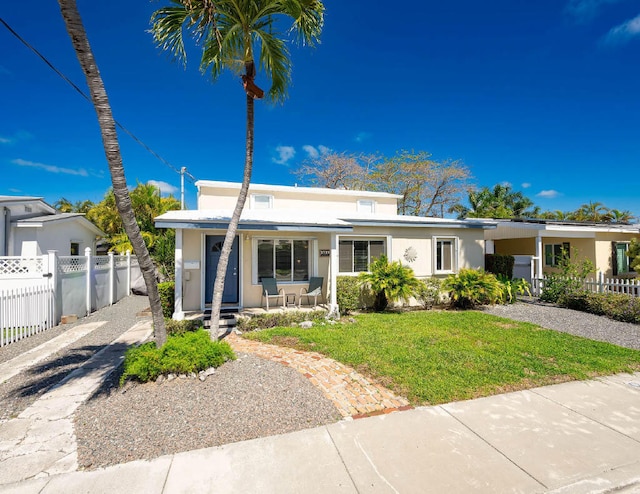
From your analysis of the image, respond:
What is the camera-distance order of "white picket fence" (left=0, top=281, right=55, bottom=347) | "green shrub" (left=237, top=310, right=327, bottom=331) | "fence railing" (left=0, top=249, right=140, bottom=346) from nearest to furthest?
"white picket fence" (left=0, top=281, right=55, bottom=347)
"fence railing" (left=0, top=249, right=140, bottom=346)
"green shrub" (left=237, top=310, right=327, bottom=331)

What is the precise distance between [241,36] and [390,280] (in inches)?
305

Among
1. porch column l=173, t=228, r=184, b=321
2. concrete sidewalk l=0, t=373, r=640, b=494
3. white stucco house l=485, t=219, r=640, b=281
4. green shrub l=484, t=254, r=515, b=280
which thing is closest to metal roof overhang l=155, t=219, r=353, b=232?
porch column l=173, t=228, r=184, b=321

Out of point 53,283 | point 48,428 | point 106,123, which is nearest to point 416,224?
point 106,123

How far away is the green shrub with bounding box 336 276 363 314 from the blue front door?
3474mm

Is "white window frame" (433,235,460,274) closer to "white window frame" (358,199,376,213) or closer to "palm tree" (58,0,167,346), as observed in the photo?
"white window frame" (358,199,376,213)

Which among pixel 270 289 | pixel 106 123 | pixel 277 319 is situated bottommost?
pixel 277 319

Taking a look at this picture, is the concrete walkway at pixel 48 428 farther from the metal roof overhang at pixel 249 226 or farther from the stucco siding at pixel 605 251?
the stucco siding at pixel 605 251

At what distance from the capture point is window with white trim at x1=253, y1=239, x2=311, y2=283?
32.7 feet

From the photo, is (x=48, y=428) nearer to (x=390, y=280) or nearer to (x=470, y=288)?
(x=390, y=280)

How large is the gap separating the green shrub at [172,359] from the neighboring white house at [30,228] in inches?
384

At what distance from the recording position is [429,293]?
36.4 feet

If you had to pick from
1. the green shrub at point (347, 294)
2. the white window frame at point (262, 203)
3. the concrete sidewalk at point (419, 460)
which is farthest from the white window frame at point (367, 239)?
the concrete sidewalk at point (419, 460)

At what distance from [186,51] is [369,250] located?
26.7 feet

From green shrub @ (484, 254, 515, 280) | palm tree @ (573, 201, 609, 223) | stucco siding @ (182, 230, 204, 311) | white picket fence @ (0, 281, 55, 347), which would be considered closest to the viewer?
white picket fence @ (0, 281, 55, 347)
